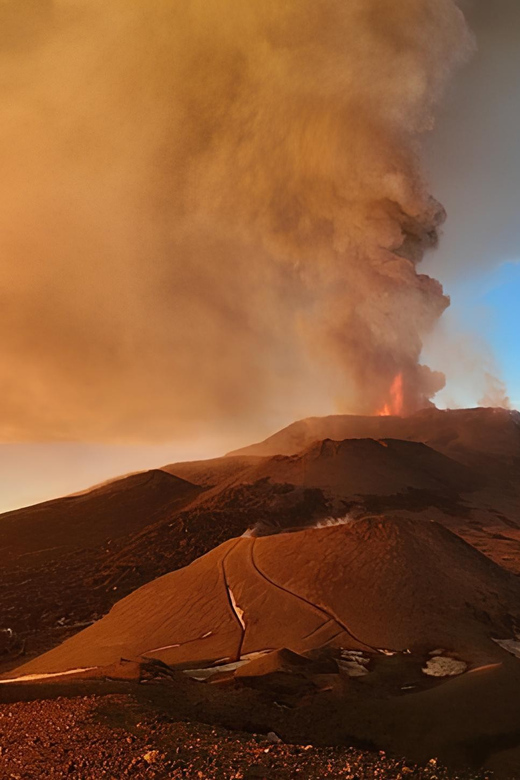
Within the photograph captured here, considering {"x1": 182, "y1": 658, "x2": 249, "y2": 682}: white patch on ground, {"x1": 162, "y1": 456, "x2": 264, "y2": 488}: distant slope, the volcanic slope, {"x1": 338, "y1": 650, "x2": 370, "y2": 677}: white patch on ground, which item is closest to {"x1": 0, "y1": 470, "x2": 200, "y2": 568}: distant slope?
{"x1": 162, "y1": 456, "x2": 264, "y2": 488}: distant slope

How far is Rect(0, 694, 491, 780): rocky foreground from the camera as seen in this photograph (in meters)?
6.49

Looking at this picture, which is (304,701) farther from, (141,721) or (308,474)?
(308,474)

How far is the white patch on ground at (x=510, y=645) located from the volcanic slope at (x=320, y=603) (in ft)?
1.10

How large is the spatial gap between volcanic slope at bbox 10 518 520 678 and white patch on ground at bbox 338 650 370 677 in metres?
0.84

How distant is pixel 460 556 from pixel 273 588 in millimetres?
10181

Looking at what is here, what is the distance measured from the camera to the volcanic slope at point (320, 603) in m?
17.3

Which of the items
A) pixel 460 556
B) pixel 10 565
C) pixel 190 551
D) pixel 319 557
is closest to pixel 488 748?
pixel 319 557

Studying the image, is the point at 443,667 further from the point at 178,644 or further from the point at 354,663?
the point at 178,644

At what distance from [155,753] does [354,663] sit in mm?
9277

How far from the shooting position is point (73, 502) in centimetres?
6322

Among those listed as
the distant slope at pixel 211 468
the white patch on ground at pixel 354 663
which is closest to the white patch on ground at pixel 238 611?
the white patch on ground at pixel 354 663

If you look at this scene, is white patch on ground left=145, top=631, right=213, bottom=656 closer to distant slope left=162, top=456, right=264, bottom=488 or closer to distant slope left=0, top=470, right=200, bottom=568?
distant slope left=0, top=470, right=200, bottom=568

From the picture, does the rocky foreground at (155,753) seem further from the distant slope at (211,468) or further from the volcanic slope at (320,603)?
the distant slope at (211,468)

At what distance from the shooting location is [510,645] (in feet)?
57.4
